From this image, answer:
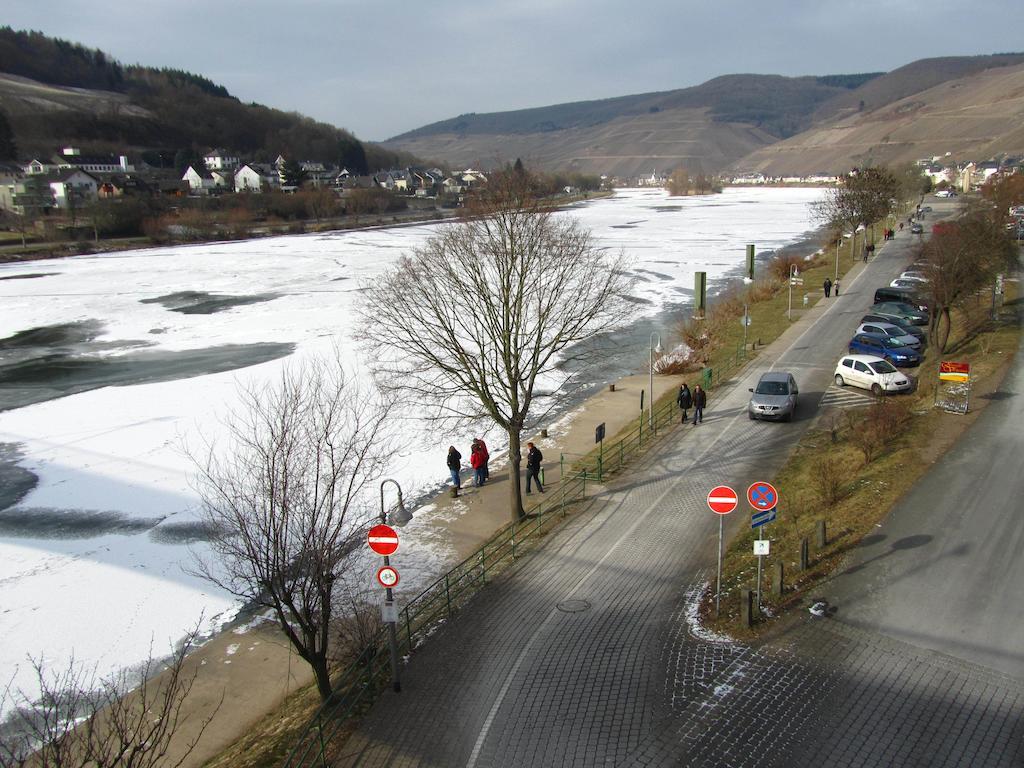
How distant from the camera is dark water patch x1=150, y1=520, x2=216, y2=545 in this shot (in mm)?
16234

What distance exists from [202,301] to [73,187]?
8453 centimetres

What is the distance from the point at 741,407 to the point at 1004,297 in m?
18.4

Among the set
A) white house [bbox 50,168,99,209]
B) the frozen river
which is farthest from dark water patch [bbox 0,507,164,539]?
white house [bbox 50,168,99,209]

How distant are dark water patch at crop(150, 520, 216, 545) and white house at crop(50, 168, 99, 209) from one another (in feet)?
345

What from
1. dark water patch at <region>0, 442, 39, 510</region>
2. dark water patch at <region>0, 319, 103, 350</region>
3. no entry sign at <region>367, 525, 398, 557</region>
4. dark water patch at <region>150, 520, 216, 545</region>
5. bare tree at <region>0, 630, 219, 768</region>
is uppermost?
no entry sign at <region>367, 525, 398, 557</region>

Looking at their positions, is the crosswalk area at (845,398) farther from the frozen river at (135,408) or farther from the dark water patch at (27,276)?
the dark water patch at (27,276)

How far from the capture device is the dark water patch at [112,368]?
2870cm

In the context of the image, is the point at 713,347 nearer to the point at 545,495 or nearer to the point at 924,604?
the point at 545,495

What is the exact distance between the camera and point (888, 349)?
25516 millimetres

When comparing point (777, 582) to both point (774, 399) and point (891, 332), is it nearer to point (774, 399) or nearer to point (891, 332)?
point (774, 399)

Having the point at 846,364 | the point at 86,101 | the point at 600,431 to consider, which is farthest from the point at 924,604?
the point at 86,101

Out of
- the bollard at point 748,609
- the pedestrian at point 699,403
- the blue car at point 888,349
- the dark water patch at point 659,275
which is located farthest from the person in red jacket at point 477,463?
the dark water patch at point 659,275

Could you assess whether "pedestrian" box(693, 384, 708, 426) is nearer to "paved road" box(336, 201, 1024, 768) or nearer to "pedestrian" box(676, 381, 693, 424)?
"pedestrian" box(676, 381, 693, 424)

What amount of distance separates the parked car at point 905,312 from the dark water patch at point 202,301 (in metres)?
35.1
